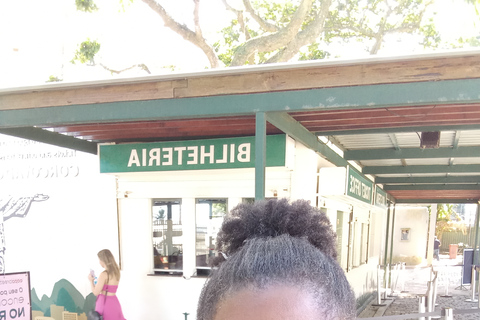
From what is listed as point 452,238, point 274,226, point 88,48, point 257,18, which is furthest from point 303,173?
point 452,238

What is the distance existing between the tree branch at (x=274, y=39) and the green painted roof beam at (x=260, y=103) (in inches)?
305

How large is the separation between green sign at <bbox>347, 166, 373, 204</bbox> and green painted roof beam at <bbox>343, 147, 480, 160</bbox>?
37 cm

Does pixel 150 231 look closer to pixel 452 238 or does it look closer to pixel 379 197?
pixel 379 197

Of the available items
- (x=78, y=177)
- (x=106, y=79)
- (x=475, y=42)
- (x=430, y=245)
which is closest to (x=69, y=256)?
(x=78, y=177)

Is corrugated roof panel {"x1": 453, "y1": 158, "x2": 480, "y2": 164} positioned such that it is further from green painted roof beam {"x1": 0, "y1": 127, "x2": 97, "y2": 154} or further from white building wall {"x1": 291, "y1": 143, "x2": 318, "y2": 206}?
green painted roof beam {"x1": 0, "y1": 127, "x2": 97, "y2": 154}

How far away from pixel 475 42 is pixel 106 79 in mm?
11165

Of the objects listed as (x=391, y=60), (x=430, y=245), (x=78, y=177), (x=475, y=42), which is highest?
(x=475, y=42)

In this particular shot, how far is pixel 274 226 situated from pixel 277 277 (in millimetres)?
196

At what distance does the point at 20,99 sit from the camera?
410 centimetres

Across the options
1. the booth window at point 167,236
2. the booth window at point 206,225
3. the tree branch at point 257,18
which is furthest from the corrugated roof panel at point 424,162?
the tree branch at point 257,18

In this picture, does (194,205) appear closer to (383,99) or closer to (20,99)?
(20,99)

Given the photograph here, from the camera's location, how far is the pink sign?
17.7ft

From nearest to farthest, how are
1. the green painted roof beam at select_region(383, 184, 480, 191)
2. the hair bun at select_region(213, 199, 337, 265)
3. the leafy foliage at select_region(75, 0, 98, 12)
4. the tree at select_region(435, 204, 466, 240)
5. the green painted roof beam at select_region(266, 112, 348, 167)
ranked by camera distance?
the hair bun at select_region(213, 199, 337, 265)
the green painted roof beam at select_region(266, 112, 348, 167)
the leafy foliage at select_region(75, 0, 98, 12)
the green painted roof beam at select_region(383, 184, 480, 191)
the tree at select_region(435, 204, 466, 240)

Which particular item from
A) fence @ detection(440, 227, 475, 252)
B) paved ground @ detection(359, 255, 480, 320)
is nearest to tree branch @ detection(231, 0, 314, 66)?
paved ground @ detection(359, 255, 480, 320)
